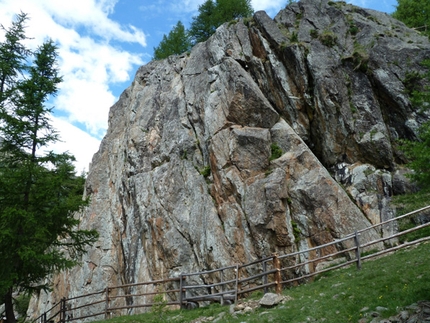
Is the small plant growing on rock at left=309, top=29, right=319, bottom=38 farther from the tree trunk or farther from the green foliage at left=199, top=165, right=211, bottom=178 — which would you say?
the tree trunk

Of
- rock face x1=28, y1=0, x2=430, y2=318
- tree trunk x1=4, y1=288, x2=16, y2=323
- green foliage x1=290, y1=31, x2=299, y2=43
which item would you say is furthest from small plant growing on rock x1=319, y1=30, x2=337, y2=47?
tree trunk x1=4, y1=288, x2=16, y2=323

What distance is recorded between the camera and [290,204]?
2100 cm

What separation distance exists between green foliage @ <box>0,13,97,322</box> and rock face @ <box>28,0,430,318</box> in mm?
7646

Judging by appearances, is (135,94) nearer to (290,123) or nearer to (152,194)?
(152,194)

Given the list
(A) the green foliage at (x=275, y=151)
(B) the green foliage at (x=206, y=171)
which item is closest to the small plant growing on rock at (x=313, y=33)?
(A) the green foliage at (x=275, y=151)

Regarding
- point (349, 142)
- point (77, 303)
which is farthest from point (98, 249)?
point (349, 142)

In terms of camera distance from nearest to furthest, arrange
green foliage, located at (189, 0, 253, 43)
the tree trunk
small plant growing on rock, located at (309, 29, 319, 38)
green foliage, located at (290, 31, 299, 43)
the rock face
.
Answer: the tree trunk
the rock face
small plant growing on rock, located at (309, 29, 319, 38)
green foliage, located at (290, 31, 299, 43)
green foliage, located at (189, 0, 253, 43)

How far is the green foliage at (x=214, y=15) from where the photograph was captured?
41.1m

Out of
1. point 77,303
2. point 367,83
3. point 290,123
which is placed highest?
point 367,83

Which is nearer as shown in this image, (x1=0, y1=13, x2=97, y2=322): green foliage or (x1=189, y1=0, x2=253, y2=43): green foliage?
(x1=0, y1=13, x2=97, y2=322): green foliage

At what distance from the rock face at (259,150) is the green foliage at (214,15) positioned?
957 cm

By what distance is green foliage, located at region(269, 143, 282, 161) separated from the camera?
76.5ft

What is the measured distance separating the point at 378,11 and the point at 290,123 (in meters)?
15.6

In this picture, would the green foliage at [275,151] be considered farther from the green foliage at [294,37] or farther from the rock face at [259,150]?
the green foliage at [294,37]
